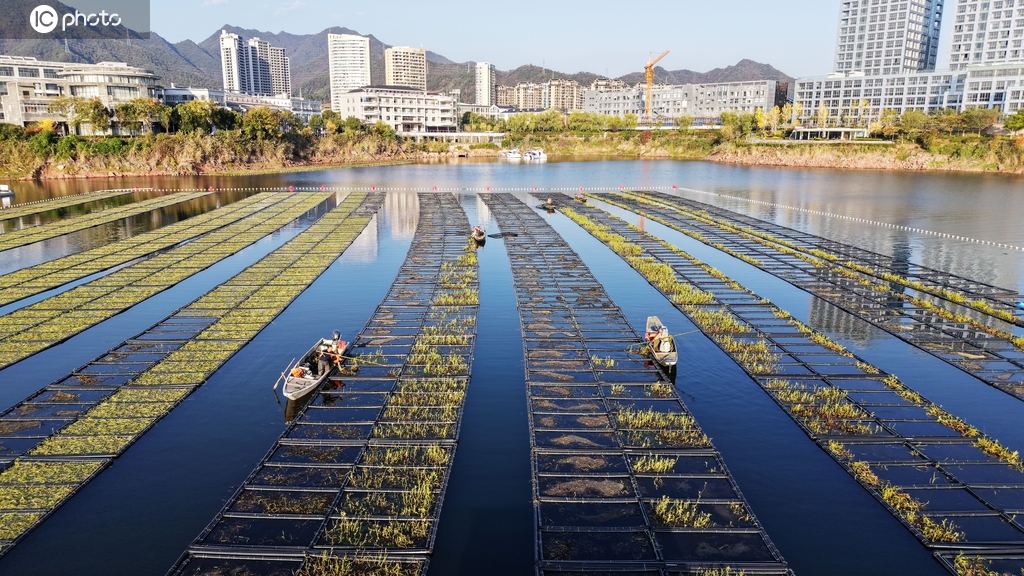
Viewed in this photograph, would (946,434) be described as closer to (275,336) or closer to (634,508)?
(634,508)

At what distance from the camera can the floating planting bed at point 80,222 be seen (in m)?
45.8

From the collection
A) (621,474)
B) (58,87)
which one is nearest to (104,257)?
(621,474)

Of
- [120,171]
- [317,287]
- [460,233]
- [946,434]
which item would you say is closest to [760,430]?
[946,434]

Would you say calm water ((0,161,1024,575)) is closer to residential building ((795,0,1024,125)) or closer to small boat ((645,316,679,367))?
small boat ((645,316,679,367))

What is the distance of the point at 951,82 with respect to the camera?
519 ft

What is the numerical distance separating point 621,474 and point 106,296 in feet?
90.9

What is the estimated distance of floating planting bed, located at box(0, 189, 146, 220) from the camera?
59.5 meters

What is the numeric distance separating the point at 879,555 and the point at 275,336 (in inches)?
874

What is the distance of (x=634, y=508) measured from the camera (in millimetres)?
15039

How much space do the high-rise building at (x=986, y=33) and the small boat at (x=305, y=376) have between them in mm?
195630

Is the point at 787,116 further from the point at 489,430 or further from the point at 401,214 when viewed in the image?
the point at 489,430

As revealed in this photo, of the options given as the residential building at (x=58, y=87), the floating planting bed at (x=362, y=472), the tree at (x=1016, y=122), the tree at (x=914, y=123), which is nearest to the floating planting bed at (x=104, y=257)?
the floating planting bed at (x=362, y=472)

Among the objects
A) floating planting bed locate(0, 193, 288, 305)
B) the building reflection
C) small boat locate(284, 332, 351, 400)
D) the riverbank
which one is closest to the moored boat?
the building reflection

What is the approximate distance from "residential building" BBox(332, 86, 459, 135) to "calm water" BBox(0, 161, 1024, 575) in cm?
14458
